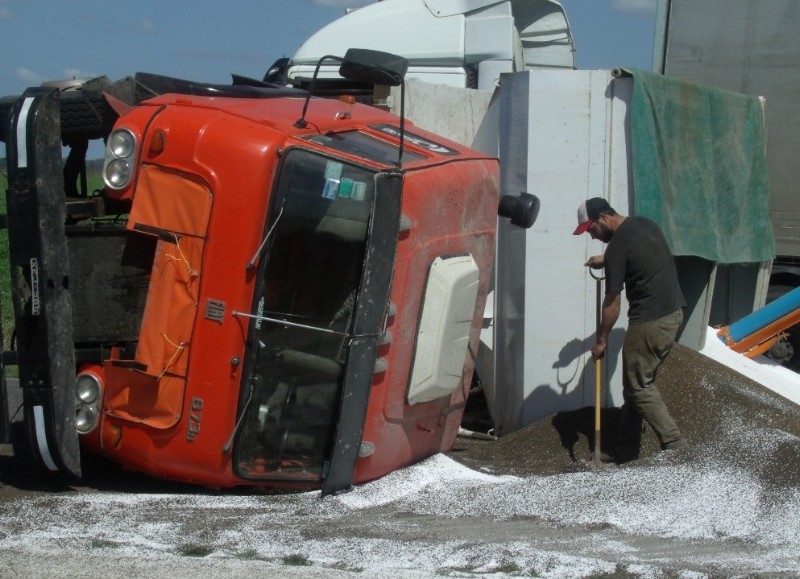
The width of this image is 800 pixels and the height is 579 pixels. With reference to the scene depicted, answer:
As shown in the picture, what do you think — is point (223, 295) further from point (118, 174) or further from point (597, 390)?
point (597, 390)

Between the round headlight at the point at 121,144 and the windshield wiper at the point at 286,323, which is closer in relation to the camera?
the windshield wiper at the point at 286,323

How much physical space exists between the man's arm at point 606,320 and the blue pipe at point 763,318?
2173 millimetres

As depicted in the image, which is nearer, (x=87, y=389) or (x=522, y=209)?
(x=87, y=389)

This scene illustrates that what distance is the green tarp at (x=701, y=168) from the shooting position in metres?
6.68

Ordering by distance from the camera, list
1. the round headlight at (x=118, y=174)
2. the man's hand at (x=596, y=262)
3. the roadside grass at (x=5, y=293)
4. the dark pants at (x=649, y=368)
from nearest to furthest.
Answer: the round headlight at (x=118, y=174) → the dark pants at (x=649, y=368) → the man's hand at (x=596, y=262) → the roadside grass at (x=5, y=293)

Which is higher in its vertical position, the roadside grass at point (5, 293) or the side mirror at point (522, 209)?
the side mirror at point (522, 209)

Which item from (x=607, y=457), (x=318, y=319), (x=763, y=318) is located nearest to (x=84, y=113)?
(x=318, y=319)

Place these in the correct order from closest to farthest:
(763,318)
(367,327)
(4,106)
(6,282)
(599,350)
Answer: (367,327), (4,106), (599,350), (763,318), (6,282)

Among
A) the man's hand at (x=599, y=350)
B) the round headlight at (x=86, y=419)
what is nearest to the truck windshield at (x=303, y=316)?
the round headlight at (x=86, y=419)

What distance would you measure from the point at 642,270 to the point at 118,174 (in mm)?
2885

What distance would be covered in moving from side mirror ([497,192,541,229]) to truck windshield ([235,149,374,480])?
5.16ft

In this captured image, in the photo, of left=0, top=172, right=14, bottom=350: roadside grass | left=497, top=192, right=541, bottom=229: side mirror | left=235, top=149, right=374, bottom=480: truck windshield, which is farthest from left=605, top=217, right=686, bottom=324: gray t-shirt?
left=0, top=172, right=14, bottom=350: roadside grass

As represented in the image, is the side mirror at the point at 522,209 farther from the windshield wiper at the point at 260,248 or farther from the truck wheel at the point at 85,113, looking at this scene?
the truck wheel at the point at 85,113

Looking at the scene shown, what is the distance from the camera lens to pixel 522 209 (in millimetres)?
6039
